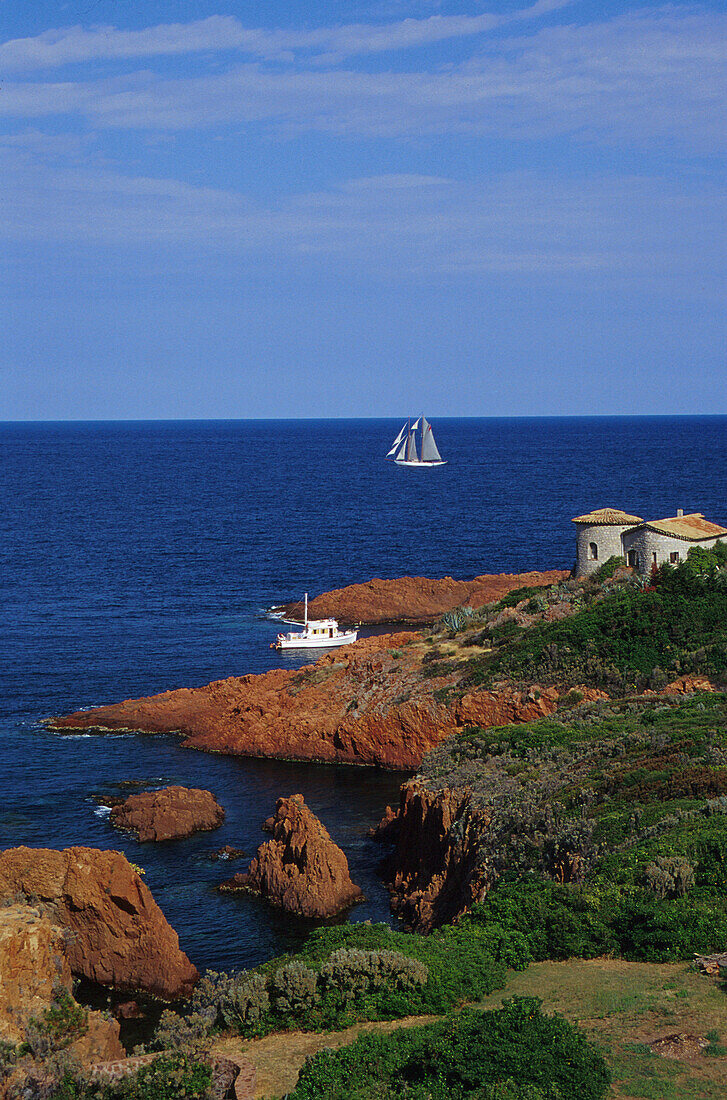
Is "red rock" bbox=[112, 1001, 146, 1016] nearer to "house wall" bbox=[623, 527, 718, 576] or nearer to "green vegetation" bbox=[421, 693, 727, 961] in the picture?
"green vegetation" bbox=[421, 693, 727, 961]

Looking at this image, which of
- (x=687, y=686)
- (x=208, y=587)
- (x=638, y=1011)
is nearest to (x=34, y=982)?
(x=638, y=1011)

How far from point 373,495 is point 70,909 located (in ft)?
431

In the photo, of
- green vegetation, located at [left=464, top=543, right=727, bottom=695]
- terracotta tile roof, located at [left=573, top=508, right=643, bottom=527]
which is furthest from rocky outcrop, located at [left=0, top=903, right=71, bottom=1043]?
terracotta tile roof, located at [left=573, top=508, right=643, bottom=527]

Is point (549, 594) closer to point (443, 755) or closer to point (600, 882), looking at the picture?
point (443, 755)

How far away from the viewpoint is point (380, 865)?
32375 mm

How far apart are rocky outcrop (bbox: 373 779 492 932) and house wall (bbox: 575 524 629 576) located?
2214 centimetres

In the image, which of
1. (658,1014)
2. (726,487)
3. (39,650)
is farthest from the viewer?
(726,487)

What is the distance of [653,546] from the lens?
48.6 m

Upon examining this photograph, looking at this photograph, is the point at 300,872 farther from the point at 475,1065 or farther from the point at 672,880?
the point at 475,1065

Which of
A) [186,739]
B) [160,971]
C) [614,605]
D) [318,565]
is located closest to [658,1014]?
[160,971]

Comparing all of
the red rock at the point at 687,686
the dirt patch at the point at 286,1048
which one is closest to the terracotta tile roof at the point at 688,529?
the red rock at the point at 687,686

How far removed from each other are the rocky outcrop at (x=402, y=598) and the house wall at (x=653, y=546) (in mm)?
18664

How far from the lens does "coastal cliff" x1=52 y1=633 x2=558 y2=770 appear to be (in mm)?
41562

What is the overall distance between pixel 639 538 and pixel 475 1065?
38039 mm
